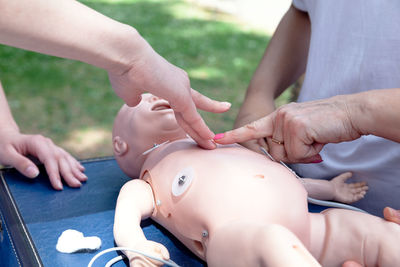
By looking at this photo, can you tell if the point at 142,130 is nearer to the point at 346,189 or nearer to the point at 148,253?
the point at 148,253

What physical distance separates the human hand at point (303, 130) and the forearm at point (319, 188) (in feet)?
0.50

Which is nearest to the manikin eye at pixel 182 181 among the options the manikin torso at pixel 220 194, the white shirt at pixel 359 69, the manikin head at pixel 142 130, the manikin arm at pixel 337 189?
the manikin torso at pixel 220 194

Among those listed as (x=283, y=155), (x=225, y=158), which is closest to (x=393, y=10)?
(x=283, y=155)

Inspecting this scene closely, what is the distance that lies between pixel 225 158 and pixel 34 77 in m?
2.94

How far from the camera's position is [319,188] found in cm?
134

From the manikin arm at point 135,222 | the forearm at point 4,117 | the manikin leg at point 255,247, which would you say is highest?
the manikin leg at point 255,247

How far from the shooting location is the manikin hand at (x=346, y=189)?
1316 mm

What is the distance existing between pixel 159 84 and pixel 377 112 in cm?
50

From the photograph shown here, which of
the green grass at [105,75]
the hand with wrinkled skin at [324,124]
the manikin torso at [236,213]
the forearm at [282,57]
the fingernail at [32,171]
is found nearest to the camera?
the manikin torso at [236,213]

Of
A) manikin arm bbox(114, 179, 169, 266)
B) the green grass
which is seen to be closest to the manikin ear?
manikin arm bbox(114, 179, 169, 266)

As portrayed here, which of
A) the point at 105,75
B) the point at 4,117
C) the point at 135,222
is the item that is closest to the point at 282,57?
the point at 135,222

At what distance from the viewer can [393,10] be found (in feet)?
3.95

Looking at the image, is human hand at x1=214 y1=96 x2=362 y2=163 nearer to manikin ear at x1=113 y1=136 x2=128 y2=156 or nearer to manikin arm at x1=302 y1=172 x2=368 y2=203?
manikin arm at x1=302 y1=172 x2=368 y2=203

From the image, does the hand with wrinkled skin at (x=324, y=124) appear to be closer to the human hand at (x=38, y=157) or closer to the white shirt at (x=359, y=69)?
the white shirt at (x=359, y=69)
